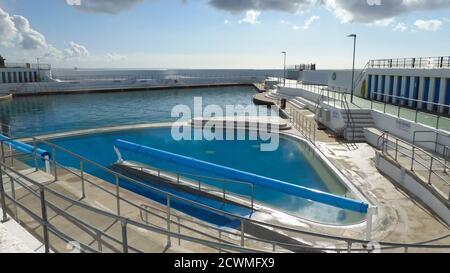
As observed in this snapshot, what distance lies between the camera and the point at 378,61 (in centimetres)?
2658

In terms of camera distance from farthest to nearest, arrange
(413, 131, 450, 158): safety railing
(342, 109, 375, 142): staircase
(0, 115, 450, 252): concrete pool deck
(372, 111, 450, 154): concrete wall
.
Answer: (342, 109, 375, 142): staircase → (372, 111, 450, 154): concrete wall → (413, 131, 450, 158): safety railing → (0, 115, 450, 252): concrete pool deck

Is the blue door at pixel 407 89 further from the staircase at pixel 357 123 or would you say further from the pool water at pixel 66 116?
the pool water at pixel 66 116

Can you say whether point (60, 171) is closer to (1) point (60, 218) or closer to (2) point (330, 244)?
(1) point (60, 218)

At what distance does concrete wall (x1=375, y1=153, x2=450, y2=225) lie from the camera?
8.73 metres

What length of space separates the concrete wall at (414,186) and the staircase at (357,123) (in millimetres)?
4432

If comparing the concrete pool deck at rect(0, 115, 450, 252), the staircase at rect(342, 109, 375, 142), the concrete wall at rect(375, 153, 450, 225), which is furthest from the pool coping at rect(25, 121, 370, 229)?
the staircase at rect(342, 109, 375, 142)

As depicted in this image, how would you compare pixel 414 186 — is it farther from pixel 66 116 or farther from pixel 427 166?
pixel 66 116

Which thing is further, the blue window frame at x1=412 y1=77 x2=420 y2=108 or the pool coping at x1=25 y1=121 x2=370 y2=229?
the blue window frame at x1=412 y1=77 x2=420 y2=108

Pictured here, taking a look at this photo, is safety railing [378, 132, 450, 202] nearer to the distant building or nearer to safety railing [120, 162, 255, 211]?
safety railing [120, 162, 255, 211]

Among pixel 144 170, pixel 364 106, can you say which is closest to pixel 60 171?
pixel 144 170

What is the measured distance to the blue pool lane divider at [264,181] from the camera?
9.25 meters

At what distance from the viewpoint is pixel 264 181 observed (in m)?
11.3

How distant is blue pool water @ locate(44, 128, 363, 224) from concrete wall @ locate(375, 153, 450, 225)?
1.80 meters
